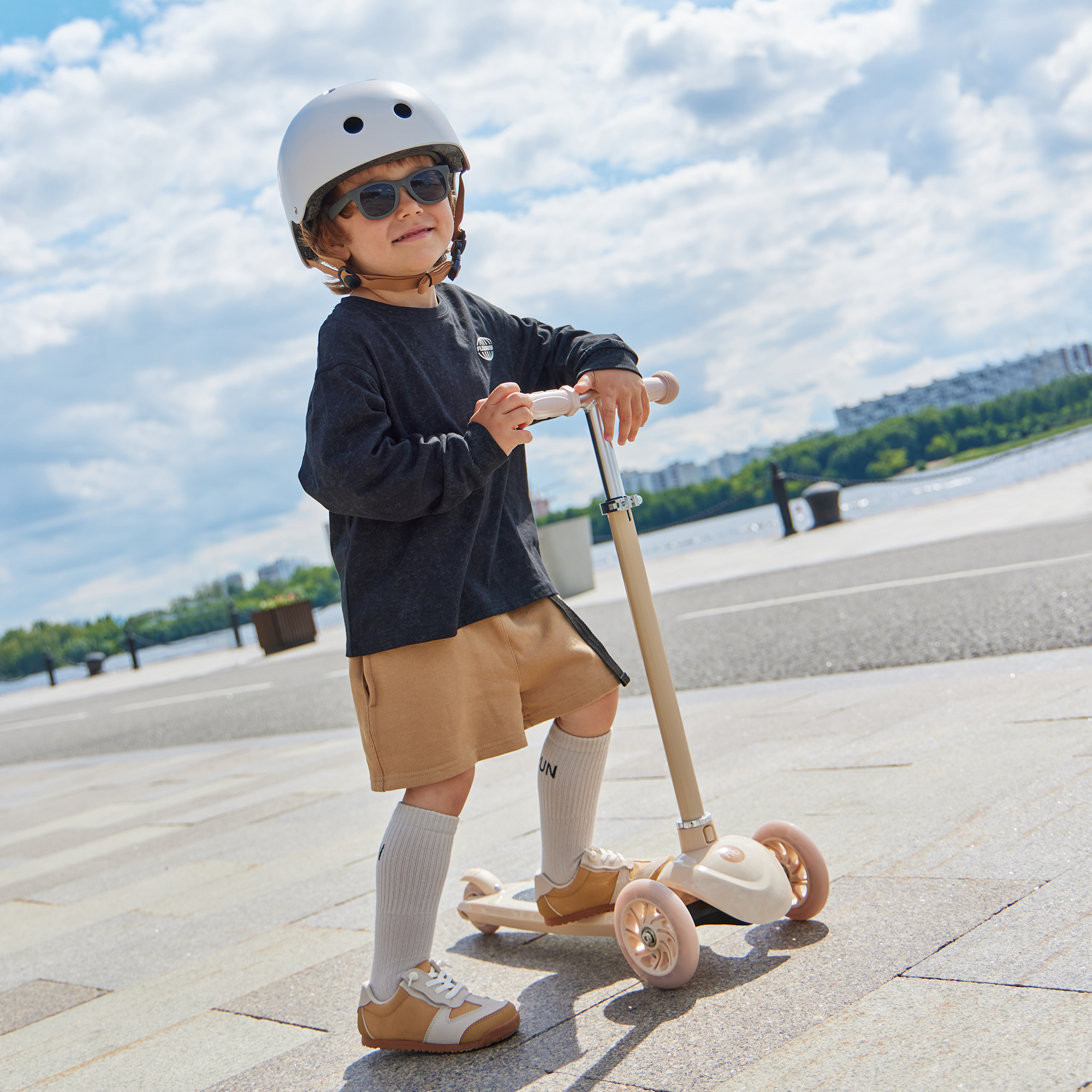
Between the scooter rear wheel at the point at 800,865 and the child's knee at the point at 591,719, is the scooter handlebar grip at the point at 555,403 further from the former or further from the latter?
the scooter rear wheel at the point at 800,865

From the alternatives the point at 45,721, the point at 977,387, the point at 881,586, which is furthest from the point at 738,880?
the point at 977,387

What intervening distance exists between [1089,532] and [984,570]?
3.95 feet

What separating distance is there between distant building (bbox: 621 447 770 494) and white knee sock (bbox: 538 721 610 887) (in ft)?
55.5

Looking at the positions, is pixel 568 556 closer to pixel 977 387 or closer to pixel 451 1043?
pixel 451 1043

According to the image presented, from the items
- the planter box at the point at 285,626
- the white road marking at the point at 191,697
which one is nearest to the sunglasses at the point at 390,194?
the white road marking at the point at 191,697

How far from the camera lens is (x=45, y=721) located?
14.2m

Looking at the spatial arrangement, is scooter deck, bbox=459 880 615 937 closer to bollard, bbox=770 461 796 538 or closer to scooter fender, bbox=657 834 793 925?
scooter fender, bbox=657 834 793 925

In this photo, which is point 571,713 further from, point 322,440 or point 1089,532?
point 1089,532

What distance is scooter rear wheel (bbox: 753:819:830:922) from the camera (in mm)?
2053

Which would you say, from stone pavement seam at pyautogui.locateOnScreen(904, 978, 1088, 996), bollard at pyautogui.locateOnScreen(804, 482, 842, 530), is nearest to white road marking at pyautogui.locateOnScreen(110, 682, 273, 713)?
bollard at pyautogui.locateOnScreen(804, 482, 842, 530)

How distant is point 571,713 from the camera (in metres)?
2.21

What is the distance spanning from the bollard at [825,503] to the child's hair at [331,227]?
12.7 m

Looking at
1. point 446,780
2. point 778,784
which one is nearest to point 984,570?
point 778,784

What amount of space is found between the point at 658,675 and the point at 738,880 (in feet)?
1.32
